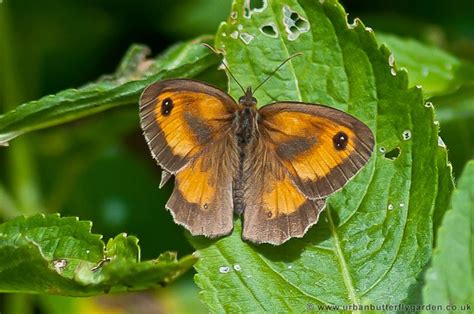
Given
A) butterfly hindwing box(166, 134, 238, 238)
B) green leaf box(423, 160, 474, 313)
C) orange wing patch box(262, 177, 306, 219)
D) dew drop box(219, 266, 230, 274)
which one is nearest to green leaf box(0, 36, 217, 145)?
butterfly hindwing box(166, 134, 238, 238)

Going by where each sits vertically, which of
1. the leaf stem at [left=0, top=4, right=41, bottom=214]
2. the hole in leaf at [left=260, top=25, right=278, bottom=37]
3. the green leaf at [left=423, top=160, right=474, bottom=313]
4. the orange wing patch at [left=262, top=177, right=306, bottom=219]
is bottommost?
the leaf stem at [left=0, top=4, right=41, bottom=214]

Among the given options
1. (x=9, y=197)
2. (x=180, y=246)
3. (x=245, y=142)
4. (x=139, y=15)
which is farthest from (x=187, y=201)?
(x=139, y=15)

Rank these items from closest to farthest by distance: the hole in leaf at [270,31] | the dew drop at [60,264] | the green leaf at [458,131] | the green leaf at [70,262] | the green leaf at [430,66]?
the green leaf at [70,262], the dew drop at [60,264], the hole in leaf at [270,31], the green leaf at [430,66], the green leaf at [458,131]

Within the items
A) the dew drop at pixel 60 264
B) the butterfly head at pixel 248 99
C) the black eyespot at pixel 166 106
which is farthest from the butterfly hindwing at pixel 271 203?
the dew drop at pixel 60 264

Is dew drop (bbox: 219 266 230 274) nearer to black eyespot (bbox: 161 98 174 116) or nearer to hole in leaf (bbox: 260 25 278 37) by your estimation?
black eyespot (bbox: 161 98 174 116)

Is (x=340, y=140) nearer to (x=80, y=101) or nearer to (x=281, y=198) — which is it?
(x=281, y=198)

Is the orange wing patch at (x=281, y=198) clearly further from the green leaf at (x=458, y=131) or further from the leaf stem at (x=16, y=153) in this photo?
the leaf stem at (x=16, y=153)

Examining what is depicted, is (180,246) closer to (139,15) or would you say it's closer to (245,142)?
(139,15)
